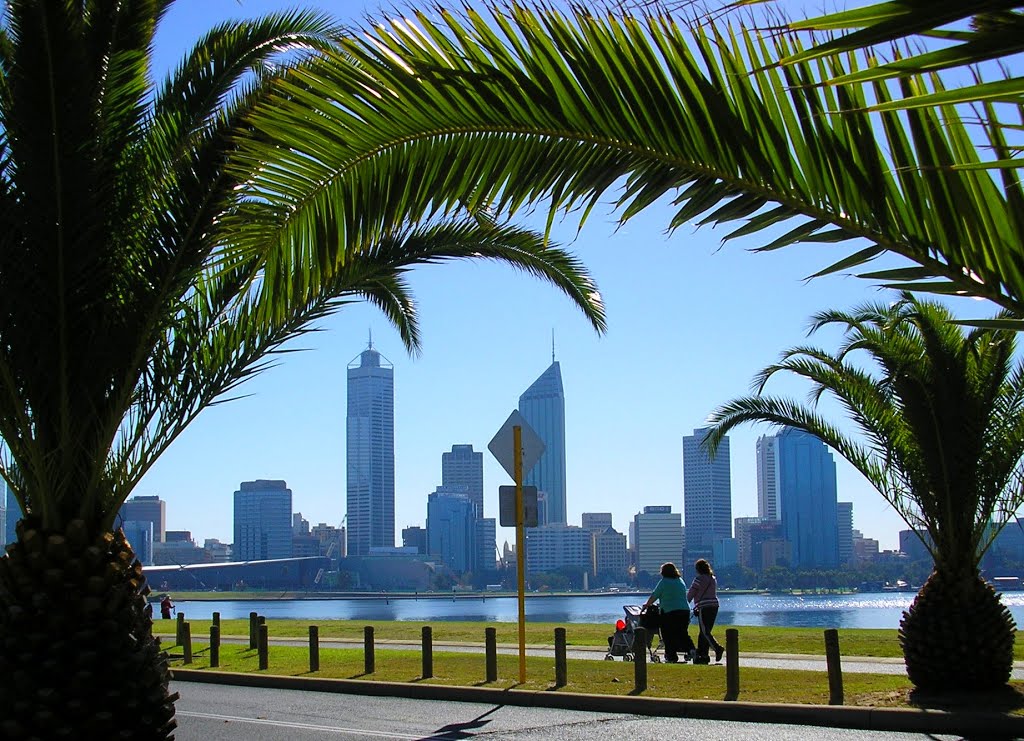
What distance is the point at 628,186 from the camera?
4.01 meters

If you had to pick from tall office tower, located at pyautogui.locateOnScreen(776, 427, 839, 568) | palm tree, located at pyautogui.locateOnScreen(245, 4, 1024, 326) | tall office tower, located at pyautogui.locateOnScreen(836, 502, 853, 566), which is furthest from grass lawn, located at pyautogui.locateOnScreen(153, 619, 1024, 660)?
tall office tower, located at pyautogui.locateOnScreen(836, 502, 853, 566)

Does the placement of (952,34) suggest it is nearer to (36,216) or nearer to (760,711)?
(36,216)

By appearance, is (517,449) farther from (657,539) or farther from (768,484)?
(768,484)

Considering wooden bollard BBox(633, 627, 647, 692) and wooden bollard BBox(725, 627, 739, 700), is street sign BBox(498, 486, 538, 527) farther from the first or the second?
wooden bollard BBox(725, 627, 739, 700)

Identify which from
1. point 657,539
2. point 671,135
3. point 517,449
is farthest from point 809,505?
point 671,135

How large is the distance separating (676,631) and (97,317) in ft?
42.1

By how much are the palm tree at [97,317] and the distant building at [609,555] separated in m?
172

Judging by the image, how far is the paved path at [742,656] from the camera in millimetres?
15645

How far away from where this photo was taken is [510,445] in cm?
1466

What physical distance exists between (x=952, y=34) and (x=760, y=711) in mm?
9985

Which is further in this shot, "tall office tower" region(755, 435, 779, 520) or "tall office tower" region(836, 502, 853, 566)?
"tall office tower" region(755, 435, 779, 520)

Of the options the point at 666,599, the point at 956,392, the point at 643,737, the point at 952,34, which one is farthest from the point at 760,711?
the point at 952,34

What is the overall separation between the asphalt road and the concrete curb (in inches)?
9.0

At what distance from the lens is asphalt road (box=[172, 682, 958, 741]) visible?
34.2 ft
